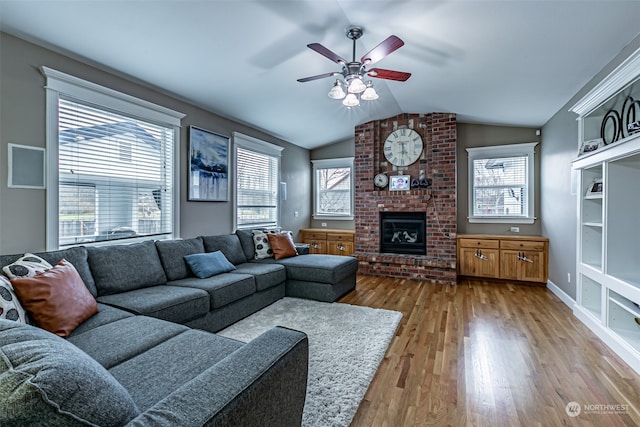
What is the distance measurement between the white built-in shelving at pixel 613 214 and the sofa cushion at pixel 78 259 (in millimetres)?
4217

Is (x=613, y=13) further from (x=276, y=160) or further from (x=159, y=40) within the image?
(x=276, y=160)

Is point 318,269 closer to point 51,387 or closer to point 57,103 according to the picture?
point 57,103

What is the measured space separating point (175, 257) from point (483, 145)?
16.8 ft

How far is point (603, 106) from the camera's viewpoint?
9.93 ft

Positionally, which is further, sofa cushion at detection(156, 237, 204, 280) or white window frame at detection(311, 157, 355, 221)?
white window frame at detection(311, 157, 355, 221)

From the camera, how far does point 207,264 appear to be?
327 cm

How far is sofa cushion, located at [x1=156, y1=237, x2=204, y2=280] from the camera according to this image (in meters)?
3.11

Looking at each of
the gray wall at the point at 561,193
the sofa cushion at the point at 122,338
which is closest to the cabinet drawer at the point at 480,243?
the gray wall at the point at 561,193

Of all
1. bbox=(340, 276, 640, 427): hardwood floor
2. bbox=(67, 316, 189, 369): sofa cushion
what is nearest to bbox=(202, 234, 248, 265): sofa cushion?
bbox=(67, 316, 189, 369): sofa cushion

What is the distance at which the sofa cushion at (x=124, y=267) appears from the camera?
256cm

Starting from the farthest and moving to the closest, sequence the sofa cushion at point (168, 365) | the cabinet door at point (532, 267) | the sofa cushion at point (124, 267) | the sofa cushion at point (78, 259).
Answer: the cabinet door at point (532, 267) < the sofa cushion at point (124, 267) < the sofa cushion at point (78, 259) < the sofa cushion at point (168, 365)

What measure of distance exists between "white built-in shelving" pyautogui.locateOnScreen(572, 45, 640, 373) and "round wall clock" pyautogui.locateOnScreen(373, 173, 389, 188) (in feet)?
9.09

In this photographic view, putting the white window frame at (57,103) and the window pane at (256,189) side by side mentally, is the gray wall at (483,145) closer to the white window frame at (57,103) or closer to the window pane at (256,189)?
the window pane at (256,189)

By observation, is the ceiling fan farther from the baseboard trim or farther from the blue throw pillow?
the baseboard trim
